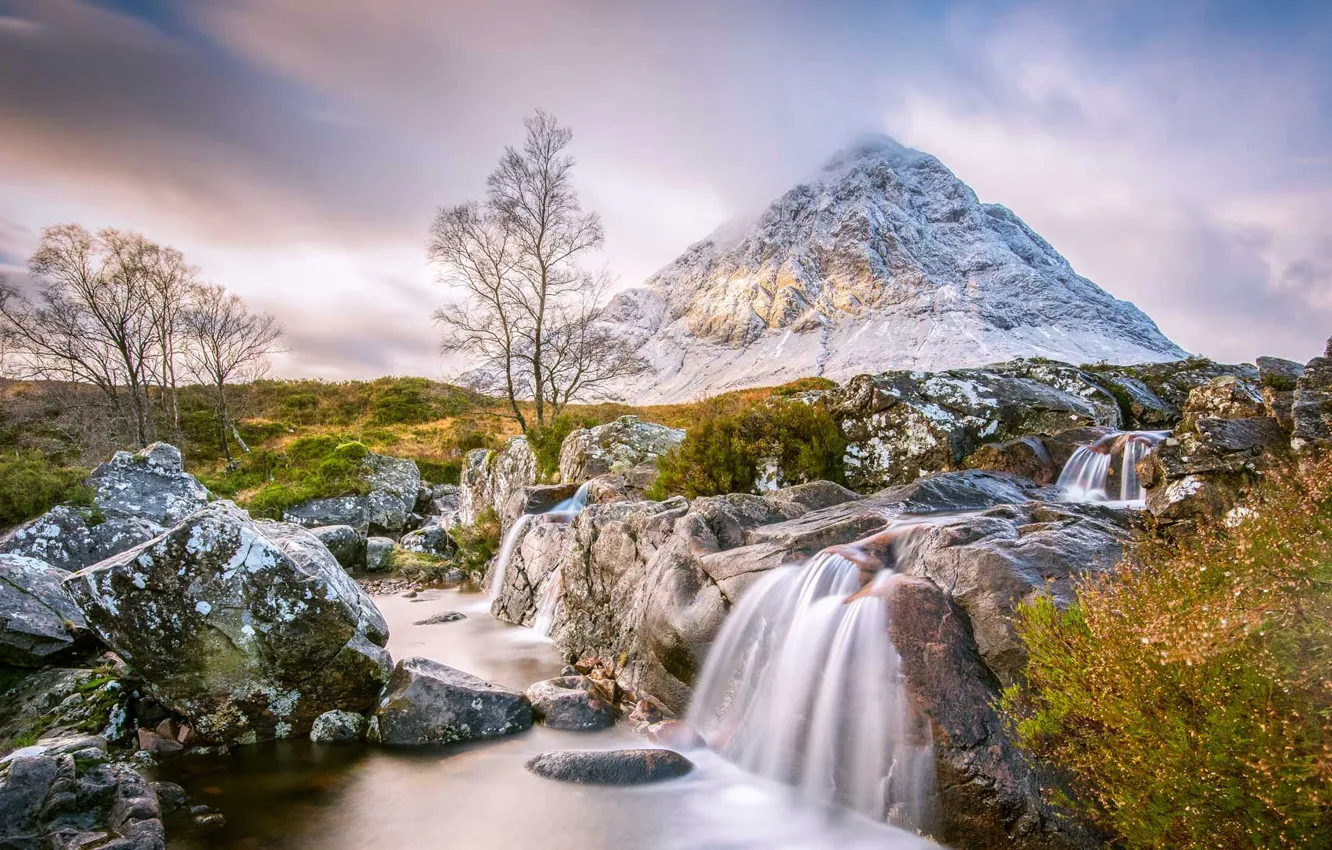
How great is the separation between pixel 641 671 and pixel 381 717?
3.31 m

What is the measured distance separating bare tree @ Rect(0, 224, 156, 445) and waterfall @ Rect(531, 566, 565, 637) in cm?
2852

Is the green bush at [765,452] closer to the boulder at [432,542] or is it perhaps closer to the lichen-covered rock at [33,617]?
the lichen-covered rock at [33,617]

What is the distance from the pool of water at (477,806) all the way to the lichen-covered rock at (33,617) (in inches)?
108

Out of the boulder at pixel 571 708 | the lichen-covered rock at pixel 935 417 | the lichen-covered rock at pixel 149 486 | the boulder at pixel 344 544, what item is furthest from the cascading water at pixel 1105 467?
the boulder at pixel 344 544

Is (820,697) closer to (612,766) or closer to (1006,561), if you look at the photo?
(1006,561)

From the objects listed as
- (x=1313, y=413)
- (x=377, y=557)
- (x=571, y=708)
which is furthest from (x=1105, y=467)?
(x=377, y=557)

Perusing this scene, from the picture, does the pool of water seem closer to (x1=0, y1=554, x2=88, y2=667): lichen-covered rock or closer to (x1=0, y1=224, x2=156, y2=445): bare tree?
(x1=0, y1=554, x2=88, y2=667): lichen-covered rock

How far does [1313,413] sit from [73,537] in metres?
17.4

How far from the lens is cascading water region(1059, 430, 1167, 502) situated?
9.09 m

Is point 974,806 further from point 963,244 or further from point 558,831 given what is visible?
point 963,244

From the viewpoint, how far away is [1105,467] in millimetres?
9539

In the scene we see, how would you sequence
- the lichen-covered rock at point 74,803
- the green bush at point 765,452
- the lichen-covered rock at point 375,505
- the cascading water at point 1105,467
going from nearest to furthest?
1. the lichen-covered rock at point 74,803
2. the cascading water at point 1105,467
3. the green bush at point 765,452
4. the lichen-covered rock at point 375,505

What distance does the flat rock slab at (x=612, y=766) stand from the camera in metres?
5.95

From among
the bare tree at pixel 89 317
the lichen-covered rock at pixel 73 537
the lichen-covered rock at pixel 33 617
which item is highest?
the bare tree at pixel 89 317
